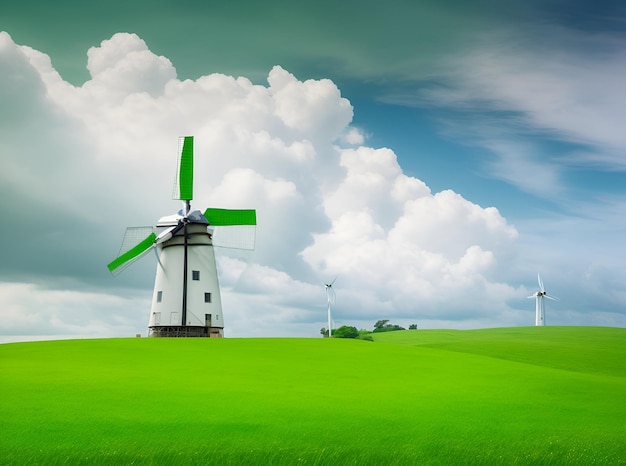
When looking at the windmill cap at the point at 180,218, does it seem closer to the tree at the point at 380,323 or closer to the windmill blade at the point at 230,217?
the windmill blade at the point at 230,217

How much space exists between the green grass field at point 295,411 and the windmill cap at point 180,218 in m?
20.5

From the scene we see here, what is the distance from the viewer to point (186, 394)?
94.2ft

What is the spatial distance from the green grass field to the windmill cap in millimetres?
20536

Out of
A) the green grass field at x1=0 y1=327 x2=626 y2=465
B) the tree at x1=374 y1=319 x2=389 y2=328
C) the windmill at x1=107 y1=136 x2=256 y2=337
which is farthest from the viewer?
the tree at x1=374 y1=319 x2=389 y2=328

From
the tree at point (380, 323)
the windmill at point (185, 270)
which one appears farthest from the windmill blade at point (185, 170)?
the tree at point (380, 323)

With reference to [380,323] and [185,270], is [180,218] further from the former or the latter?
[380,323]

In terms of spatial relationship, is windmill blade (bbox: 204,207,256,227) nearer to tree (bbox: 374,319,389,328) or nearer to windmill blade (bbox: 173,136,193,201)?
windmill blade (bbox: 173,136,193,201)

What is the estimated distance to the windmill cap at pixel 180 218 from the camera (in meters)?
63.4

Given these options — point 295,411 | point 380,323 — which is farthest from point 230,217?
point 380,323

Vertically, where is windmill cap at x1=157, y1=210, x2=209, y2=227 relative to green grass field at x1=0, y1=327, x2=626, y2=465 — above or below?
above

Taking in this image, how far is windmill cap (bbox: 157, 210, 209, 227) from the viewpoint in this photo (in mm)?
63375

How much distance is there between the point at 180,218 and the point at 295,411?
40378mm

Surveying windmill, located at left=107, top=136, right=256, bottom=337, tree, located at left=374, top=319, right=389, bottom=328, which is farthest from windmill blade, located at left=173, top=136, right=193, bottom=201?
tree, located at left=374, top=319, right=389, bottom=328

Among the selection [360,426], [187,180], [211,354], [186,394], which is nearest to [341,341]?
[211,354]
